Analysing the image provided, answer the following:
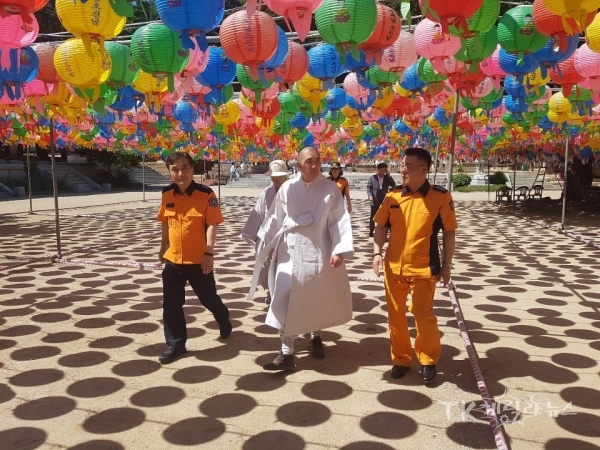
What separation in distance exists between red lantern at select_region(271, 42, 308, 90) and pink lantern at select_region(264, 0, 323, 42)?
167cm

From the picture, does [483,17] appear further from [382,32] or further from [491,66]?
[491,66]

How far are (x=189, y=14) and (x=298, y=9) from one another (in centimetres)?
84

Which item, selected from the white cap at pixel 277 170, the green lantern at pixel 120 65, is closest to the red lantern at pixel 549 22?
the white cap at pixel 277 170

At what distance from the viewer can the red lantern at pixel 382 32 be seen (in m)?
4.20

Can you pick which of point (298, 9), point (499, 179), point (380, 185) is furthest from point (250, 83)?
point (499, 179)

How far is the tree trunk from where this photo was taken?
72.4ft

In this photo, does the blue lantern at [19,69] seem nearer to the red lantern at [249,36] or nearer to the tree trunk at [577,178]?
the red lantern at [249,36]

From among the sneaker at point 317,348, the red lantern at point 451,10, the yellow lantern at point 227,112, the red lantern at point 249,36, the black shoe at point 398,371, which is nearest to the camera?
the red lantern at point 451,10

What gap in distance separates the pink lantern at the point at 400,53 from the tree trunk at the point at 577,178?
19.6m

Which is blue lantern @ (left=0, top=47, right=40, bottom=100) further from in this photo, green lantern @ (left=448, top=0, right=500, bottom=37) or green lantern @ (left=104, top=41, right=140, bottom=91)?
green lantern @ (left=448, top=0, right=500, bottom=37)

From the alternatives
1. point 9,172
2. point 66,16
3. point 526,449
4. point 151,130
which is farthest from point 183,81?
point 9,172

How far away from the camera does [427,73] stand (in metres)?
5.91

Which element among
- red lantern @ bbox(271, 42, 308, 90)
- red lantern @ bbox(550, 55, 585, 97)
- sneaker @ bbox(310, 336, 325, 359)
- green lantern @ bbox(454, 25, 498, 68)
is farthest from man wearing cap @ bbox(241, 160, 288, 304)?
red lantern @ bbox(550, 55, 585, 97)

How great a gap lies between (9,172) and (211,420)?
99.0 ft
